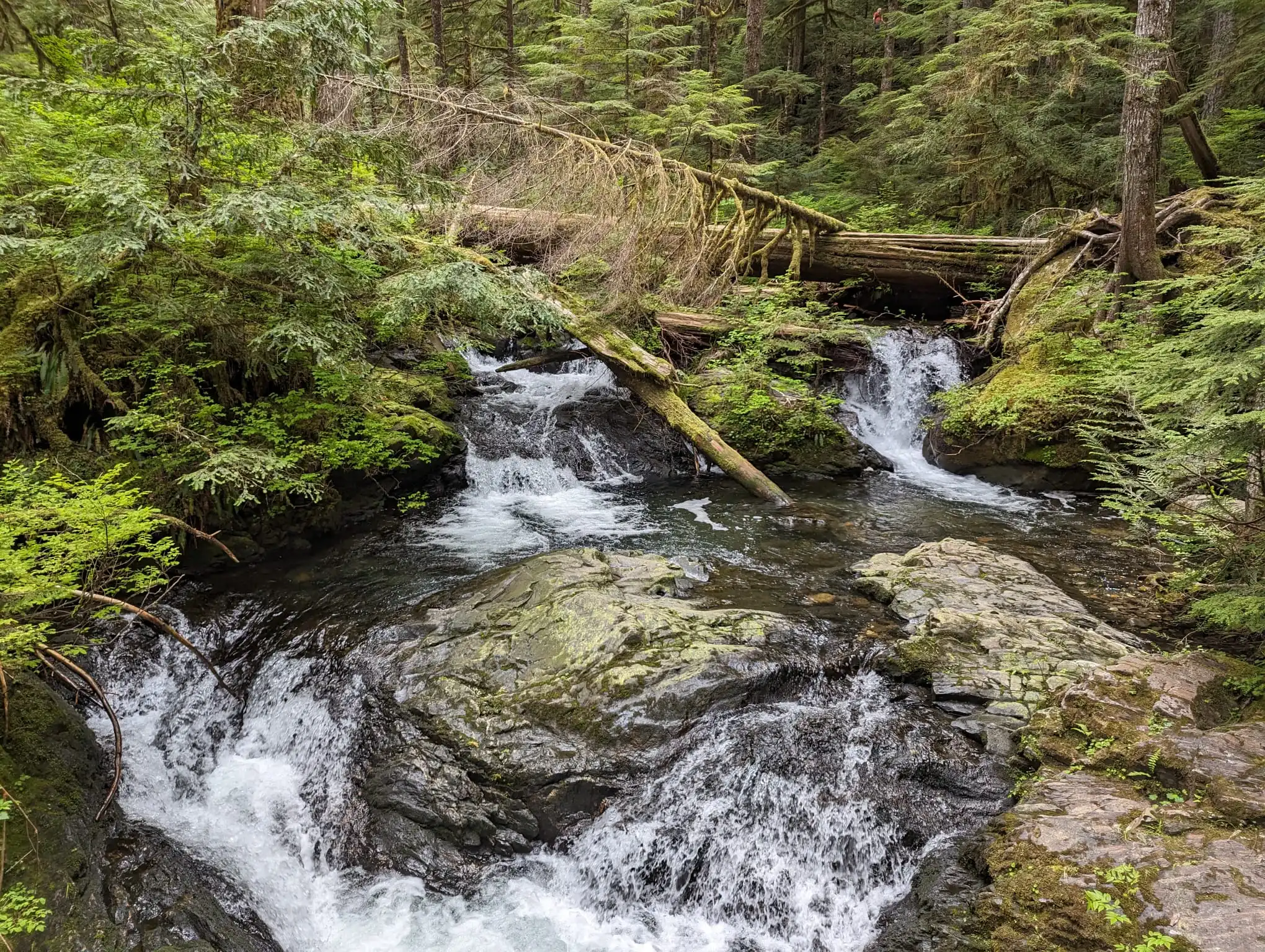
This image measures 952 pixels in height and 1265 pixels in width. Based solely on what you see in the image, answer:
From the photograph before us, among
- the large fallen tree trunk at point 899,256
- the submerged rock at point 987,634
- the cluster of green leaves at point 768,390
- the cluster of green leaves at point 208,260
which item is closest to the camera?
the submerged rock at point 987,634

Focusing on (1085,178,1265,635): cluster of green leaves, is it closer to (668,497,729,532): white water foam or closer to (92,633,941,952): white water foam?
(92,633,941,952): white water foam

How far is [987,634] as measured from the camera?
573 centimetres

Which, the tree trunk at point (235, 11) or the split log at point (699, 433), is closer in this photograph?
the tree trunk at point (235, 11)

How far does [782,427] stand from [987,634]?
6098 mm

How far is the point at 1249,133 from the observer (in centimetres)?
1298

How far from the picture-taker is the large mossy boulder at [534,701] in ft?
15.4

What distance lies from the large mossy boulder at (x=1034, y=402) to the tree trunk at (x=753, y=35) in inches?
440

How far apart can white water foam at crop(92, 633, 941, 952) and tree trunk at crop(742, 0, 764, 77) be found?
62.1 ft

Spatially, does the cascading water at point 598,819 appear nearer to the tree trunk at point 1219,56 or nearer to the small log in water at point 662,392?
the small log in water at point 662,392

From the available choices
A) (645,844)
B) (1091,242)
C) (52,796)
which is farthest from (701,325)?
(52,796)

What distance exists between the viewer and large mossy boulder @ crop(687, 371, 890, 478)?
36.9 ft

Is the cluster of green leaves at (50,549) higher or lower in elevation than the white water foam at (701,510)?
higher

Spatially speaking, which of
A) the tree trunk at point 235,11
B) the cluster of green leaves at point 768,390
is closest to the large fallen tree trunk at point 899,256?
the cluster of green leaves at point 768,390

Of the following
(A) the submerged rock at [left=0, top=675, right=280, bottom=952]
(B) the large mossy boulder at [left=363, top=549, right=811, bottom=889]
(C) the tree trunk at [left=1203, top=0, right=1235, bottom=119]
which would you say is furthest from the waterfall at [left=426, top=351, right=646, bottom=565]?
(C) the tree trunk at [left=1203, top=0, right=1235, bottom=119]
